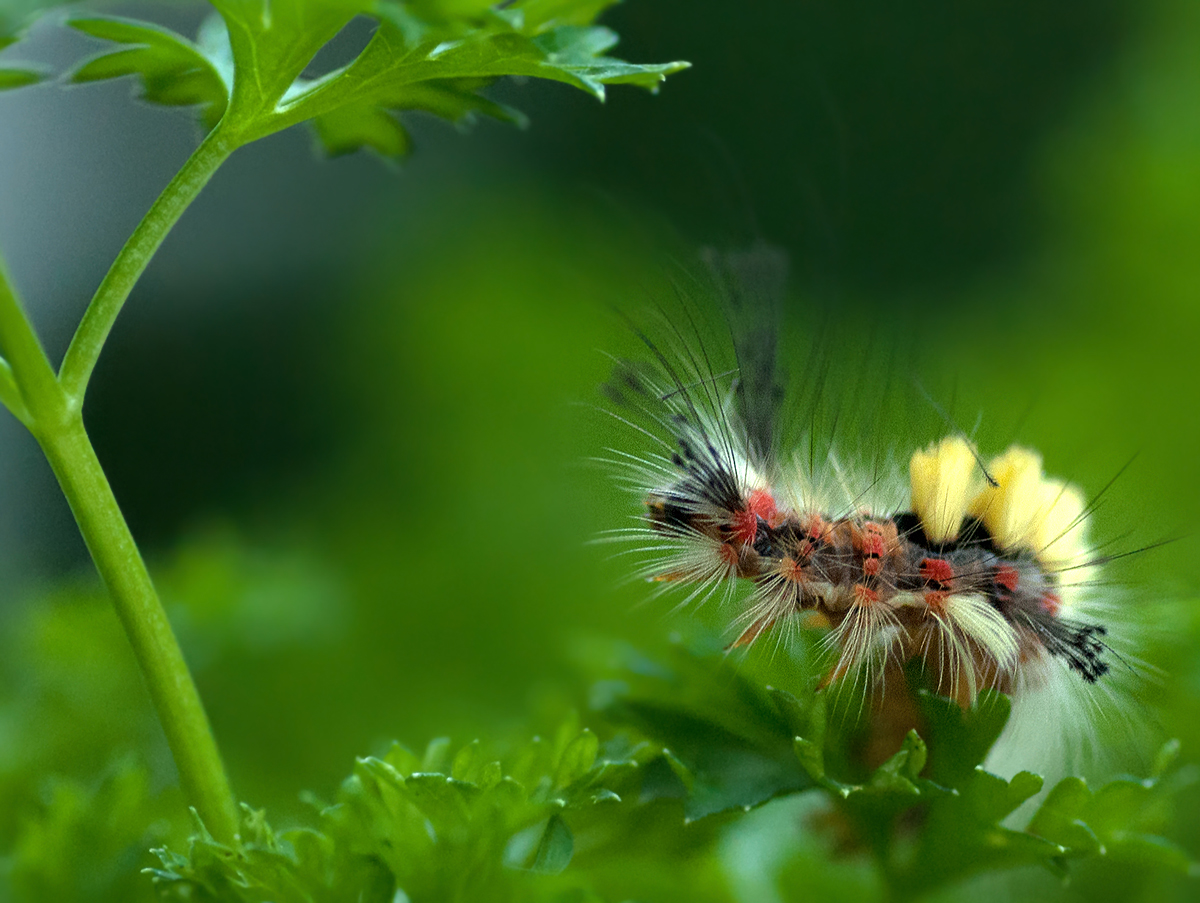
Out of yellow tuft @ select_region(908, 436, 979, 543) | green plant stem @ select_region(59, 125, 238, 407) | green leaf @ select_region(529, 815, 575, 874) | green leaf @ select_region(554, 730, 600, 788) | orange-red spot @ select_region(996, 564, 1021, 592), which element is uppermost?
yellow tuft @ select_region(908, 436, 979, 543)

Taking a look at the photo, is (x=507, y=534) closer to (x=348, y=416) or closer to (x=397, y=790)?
(x=348, y=416)

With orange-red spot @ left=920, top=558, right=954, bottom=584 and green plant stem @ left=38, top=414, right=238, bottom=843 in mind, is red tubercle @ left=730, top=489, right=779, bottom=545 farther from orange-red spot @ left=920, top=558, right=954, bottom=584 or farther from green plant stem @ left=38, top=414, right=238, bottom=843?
green plant stem @ left=38, top=414, right=238, bottom=843

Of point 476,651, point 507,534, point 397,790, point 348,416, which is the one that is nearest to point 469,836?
point 397,790

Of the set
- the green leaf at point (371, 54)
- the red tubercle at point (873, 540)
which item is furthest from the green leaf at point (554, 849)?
the green leaf at point (371, 54)

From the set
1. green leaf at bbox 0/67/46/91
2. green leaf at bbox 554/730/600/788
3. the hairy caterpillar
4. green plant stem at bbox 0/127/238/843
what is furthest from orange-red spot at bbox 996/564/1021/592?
green leaf at bbox 0/67/46/91

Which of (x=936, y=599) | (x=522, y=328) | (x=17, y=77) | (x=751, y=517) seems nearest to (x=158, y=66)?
(x=17, y=77)

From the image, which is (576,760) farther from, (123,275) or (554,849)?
(123,275)

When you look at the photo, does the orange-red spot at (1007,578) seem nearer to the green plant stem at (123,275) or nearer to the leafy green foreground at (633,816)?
the leafy green foreground at (633,816)
